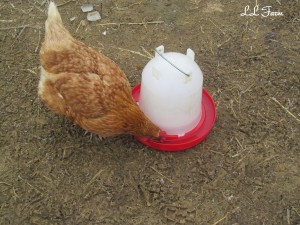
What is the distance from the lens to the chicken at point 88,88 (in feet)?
7.58

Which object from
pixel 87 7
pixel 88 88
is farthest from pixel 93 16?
pixel 88 88

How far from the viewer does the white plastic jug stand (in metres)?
2.31

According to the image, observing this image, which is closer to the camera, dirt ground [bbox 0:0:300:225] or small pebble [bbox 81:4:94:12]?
dirt ground [bbox 0:0:300:225]

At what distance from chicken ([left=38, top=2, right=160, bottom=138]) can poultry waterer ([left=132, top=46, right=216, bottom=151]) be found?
121 mm

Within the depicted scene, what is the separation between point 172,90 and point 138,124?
30cm

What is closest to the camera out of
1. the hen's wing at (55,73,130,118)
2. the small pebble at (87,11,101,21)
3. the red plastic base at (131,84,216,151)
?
the hen's wing at (55,73,130,118)

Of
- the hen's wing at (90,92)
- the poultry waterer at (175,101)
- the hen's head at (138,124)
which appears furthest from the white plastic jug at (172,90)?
the hen's wing at (90,92)

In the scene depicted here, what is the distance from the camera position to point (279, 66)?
3.08 metres

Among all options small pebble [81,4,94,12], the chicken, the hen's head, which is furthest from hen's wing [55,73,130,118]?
small pebble [81,4,94,12]

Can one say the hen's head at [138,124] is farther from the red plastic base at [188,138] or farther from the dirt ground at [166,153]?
the dirt ground at [166,153]

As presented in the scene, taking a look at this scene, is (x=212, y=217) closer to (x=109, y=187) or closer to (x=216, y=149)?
(x=216, y=149)

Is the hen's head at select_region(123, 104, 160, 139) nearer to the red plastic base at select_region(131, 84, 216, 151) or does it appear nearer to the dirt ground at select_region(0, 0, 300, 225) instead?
the red plastic base at select_region(131, 84, 216, 151)

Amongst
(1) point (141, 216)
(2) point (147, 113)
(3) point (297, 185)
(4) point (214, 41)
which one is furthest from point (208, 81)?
(1) point (141, 216)

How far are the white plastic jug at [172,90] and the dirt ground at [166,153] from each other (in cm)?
24
